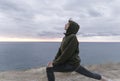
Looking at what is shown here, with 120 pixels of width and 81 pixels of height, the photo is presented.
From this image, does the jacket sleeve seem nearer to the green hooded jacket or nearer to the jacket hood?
the green hooded jacket

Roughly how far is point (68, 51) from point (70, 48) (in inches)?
3.5

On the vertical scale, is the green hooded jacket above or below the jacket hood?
below

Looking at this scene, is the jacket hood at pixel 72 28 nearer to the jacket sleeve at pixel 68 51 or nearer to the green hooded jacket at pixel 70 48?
the green hooded jacket at pixel 70 48

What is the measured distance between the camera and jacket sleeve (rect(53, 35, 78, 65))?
579 centimetres

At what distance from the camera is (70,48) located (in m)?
5.80

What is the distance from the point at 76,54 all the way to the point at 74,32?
57cm

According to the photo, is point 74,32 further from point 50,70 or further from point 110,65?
point 110,65

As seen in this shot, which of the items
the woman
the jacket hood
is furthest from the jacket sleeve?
the jacket hood

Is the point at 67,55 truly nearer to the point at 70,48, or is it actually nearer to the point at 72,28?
the point at 70,48

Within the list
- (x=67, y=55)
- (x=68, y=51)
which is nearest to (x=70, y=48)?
(x=68, y=51)

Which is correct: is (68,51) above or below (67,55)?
above

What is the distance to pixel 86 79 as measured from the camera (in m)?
9.25

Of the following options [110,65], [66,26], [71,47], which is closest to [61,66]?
[71,47]

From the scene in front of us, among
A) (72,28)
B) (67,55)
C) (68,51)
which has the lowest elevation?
(67,55)
